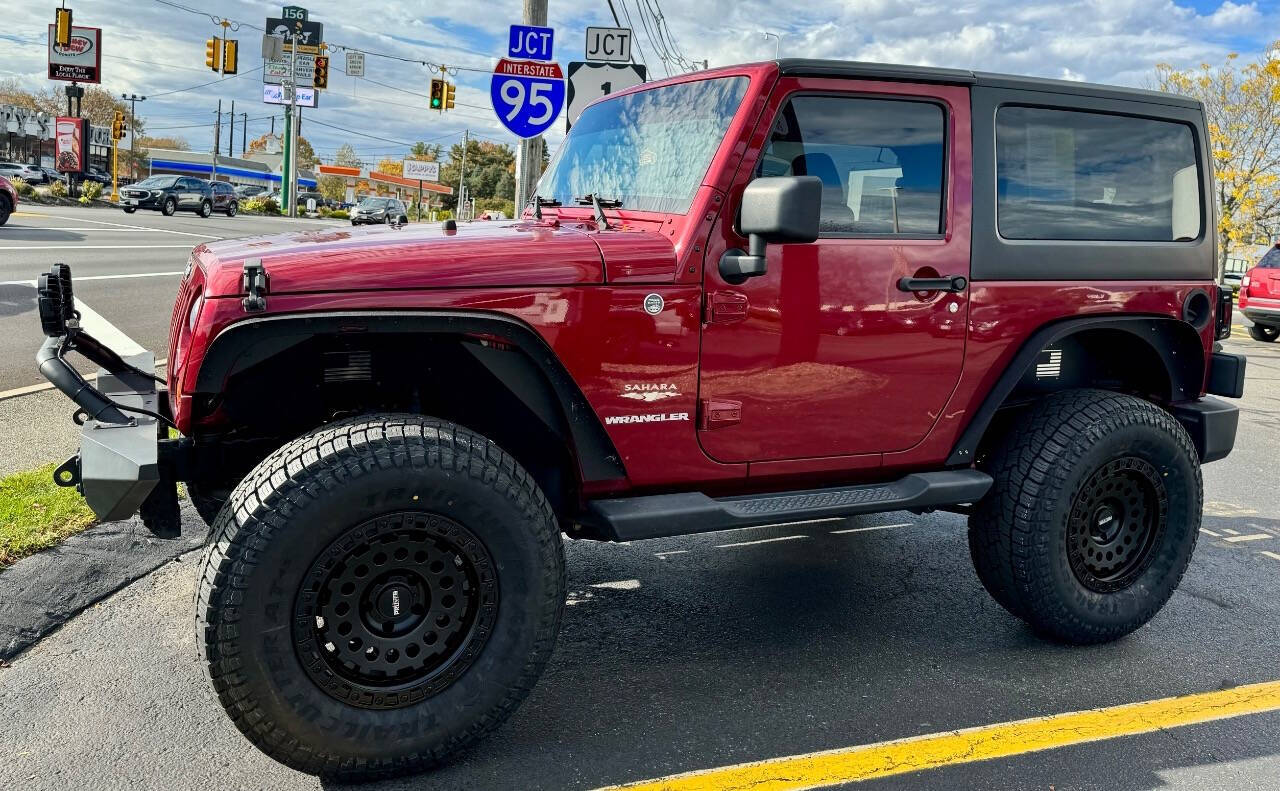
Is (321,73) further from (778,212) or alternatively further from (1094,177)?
(778,212)

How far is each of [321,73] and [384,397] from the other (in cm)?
4687

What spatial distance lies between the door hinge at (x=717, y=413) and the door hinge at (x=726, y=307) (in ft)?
0.84

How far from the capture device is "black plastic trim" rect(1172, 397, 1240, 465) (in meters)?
4.05

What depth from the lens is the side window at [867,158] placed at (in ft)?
10.7

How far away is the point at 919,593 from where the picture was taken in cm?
429

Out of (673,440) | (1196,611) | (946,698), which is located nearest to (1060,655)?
(946,698)

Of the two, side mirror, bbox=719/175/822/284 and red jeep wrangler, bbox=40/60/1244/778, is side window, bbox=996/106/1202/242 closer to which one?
red jeep wrangler, bbox=40/60/1244/778

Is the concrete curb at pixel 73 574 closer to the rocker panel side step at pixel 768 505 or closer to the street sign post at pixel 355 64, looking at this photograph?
the rocker panel side step at pixel 768 505

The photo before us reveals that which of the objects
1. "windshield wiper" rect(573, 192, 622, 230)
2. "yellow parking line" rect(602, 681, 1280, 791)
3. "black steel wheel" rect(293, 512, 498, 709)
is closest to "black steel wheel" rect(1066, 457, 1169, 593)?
"yellow parking line" rect(602, 681, 1280, 791)

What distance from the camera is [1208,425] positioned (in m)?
4.04

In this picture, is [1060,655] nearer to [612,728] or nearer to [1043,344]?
[1043,344]

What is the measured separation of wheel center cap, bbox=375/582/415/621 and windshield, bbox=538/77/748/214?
1429 mm

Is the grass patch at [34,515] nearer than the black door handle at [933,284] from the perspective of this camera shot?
No

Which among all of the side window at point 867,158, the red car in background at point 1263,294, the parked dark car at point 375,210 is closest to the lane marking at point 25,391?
the side window at point 867,158
